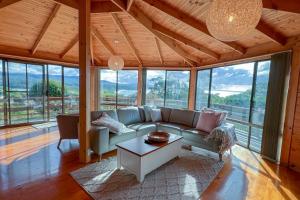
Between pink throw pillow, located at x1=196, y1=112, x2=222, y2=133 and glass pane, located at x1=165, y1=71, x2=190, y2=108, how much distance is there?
7.54 ft

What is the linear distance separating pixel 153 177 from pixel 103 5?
3304mm

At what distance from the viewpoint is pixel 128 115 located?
4.27 metres

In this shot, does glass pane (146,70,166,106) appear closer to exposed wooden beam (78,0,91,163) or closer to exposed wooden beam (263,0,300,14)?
exposed wooden beam (78,0,91,163)

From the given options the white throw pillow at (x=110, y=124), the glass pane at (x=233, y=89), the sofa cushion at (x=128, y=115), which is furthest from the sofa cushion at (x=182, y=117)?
the white throw pillow at (x=110, y=124)

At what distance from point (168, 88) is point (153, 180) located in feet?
13.9

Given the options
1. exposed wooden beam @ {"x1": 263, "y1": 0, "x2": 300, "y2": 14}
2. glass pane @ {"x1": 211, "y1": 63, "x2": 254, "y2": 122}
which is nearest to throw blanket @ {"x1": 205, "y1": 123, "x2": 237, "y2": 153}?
glass pane @ {"x1": 211, "y1": 63, "x2": 254, "y2": 122}

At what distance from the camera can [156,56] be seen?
5.85m

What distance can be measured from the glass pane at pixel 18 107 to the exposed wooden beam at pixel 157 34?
15.2 ft

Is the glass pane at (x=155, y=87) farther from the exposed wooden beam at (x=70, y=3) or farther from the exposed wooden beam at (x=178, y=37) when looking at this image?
the exposed wooden beam at (x=70, y=3)

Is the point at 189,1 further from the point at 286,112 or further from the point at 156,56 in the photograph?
the point at 156,56

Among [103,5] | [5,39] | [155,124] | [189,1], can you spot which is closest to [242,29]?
[189,1]

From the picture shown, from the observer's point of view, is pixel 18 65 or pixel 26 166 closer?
pixel 26 166

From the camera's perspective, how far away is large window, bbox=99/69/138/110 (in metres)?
6.85

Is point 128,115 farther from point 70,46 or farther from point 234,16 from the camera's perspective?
point 234,16
